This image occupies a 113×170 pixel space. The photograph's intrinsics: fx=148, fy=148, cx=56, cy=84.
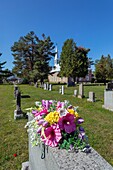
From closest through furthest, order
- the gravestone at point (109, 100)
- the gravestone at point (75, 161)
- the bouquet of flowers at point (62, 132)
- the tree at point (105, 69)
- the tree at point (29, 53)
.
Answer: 1. the gravestone at point (75, 161)
2. the bouquet of flowers at point (62, 132)
3. the gravestone at point (109, 100)
4. the tree at point (29, 53)
5. the tree at point (105, 69)

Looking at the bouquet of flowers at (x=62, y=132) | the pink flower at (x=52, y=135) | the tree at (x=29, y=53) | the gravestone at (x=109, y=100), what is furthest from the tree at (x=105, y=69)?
the pink flower at (x=52, y=135)

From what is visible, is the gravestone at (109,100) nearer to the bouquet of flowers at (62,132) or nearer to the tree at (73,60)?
the bouquet of flowers at (62,132)

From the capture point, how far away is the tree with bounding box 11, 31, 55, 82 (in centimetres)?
3601

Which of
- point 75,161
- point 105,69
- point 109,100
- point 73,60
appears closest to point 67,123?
point 75,161

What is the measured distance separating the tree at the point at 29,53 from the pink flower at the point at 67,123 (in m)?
33.8

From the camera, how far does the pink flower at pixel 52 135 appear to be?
155cm

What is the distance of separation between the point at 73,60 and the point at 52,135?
36175 millimetres

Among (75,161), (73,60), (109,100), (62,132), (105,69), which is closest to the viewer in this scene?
(75,161)

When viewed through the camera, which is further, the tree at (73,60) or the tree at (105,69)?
the tree at (105,69)

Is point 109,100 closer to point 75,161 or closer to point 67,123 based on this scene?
point 67,123

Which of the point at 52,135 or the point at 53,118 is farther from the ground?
the point at 53,118

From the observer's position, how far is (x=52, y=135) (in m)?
1.61

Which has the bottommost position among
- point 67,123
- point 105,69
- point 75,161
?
point 75,161

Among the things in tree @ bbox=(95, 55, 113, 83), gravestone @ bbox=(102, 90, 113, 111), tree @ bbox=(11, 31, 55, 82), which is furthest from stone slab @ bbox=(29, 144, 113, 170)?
tree @ bbox=(95, 55, 113, 83)
